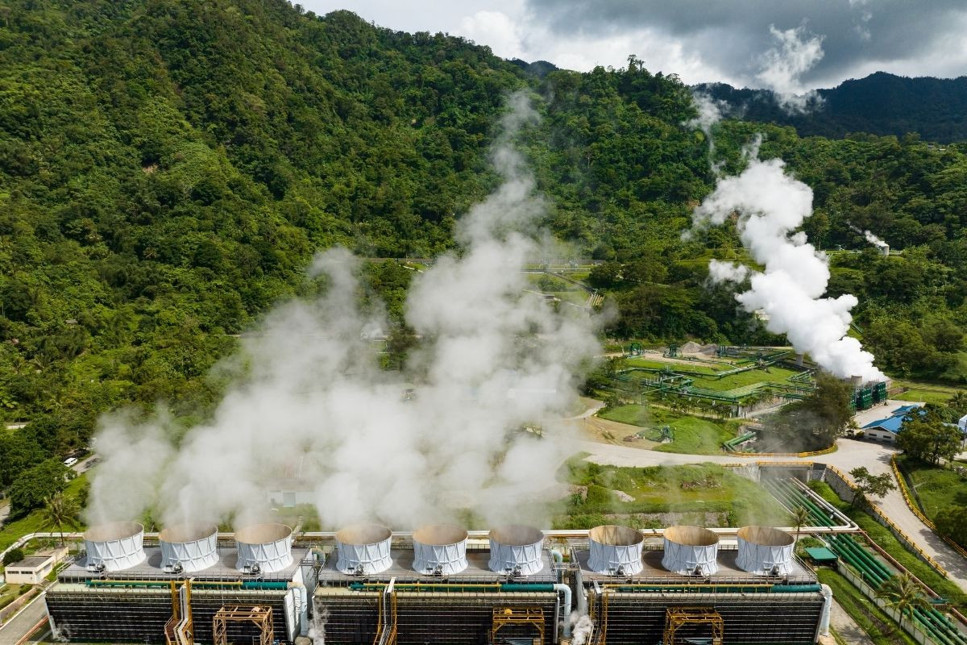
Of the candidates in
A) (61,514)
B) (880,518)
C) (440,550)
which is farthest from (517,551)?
(61,514)

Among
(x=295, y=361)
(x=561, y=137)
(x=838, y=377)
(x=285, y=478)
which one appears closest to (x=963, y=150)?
(x=561, y=137)

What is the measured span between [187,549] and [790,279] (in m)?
59.0

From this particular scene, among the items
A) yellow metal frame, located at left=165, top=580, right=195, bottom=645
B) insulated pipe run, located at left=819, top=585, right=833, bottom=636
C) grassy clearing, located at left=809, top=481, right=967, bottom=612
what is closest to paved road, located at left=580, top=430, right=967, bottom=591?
grassy clearing, located at left=809, top=481, right=967, bottom=612

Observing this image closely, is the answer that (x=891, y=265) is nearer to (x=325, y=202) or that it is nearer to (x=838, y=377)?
(x=838, y=377)

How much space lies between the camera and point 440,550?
27906mm

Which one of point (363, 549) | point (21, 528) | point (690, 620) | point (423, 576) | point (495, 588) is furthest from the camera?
point (21, 528)

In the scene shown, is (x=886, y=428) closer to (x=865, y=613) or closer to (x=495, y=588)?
(x=865, y=613)

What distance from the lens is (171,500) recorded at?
3475 centimetres

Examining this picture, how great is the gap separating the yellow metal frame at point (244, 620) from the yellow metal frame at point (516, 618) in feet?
27.8

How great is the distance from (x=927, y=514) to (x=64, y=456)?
55.1 m

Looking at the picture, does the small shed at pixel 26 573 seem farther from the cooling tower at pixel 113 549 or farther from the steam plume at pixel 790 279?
the steam plume at pixel 790 279

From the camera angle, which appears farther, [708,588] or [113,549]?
[113,549]

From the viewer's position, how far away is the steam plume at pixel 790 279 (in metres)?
62.5

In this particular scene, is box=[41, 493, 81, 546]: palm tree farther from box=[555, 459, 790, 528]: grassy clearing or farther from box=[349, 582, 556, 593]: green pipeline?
box=[555, 459, 790, 528]: grassy clearing
